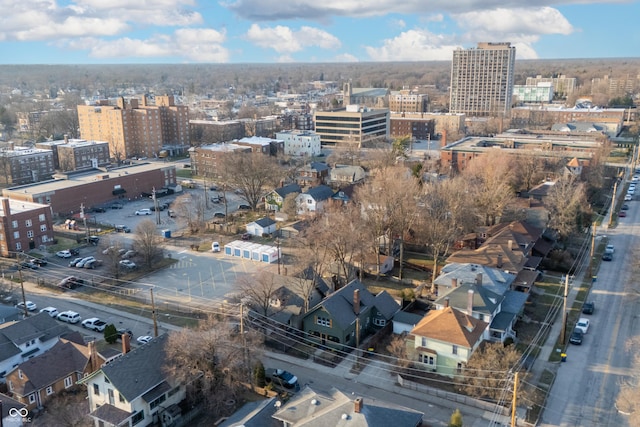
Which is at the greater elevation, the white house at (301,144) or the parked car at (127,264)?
the white house at (301,144)

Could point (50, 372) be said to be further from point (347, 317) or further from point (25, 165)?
point (25, 165)

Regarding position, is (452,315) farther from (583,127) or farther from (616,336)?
(583,127)

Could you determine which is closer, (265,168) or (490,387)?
(490,387)

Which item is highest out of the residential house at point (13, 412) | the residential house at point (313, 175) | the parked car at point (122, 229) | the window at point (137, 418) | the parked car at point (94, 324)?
the residential house at point (313, 175)

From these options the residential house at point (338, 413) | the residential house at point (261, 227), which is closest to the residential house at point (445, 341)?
the residential house at point (338, 413)

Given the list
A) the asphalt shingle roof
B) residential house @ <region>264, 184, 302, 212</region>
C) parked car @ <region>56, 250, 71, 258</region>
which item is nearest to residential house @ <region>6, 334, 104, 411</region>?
the asphalt shingle roof

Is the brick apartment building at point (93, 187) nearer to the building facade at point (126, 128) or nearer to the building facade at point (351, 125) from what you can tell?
the building facade at point (126, 128)

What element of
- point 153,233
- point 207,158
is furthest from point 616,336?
point 207,158
